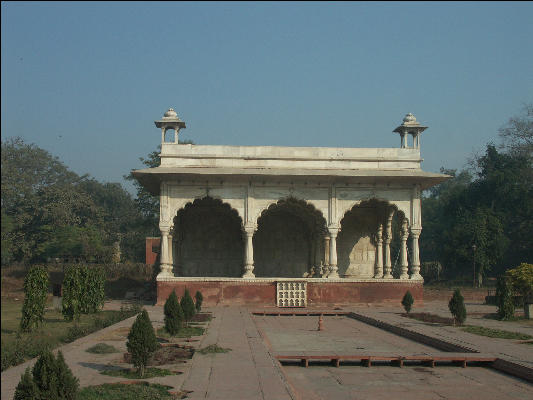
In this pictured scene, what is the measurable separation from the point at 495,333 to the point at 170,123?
47.4 feet

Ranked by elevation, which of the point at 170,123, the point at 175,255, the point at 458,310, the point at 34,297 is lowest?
the point at 458,310

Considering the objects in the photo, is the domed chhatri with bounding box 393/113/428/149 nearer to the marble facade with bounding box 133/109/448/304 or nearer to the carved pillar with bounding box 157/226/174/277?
the marble facade with bounding box 133/109/448/304

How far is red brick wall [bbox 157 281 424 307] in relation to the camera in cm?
2209

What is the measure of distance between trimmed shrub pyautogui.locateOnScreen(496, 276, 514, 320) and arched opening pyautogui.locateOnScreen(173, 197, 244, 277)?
11589mm

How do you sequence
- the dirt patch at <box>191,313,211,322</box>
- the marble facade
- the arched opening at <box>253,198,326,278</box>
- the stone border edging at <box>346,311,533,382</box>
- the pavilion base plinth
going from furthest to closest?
the arched opening at <box>253,198,326,278</box> → the marble facade → the pavilion base plinth → the dirt patch at <box>191,313,211,322</box> → the stone border edging at <box>346,311,533,382</box>

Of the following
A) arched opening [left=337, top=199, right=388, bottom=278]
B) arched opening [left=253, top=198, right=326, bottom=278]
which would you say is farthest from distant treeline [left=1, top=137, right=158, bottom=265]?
arched opening [left=337, top=199, right=388, bottom=278]

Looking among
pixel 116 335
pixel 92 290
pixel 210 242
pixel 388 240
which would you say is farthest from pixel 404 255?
pixel 116 335

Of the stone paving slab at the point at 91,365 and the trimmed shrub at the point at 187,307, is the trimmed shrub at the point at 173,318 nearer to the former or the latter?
the stone paving slab at the point at 91,365

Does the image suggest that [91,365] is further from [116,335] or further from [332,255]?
[332,255]

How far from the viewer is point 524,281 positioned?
64.7 feet

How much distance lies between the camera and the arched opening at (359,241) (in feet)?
89.0

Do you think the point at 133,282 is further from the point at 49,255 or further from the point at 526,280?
the point at 526,280

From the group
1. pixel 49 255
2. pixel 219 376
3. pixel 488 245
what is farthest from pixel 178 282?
pixel 488 245

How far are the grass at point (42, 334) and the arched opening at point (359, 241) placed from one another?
1120 centimetres
